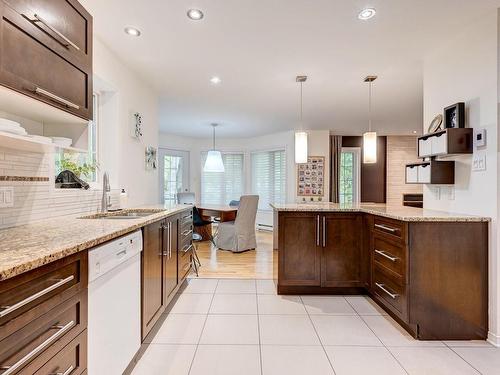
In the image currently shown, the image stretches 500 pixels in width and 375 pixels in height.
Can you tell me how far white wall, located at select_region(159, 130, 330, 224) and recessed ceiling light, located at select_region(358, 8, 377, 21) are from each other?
171 inches

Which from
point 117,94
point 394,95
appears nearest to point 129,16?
point 117,94

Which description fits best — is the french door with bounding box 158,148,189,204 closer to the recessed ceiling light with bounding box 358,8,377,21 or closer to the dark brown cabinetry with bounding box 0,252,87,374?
the recessed ceiling light with bounding box 358,8,377,21

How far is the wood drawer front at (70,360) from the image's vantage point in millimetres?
979

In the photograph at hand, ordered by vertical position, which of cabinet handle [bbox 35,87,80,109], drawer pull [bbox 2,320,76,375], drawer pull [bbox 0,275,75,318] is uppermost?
cabinet handle [bbox 35,87,80,109]

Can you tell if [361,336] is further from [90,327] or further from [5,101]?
[5,101]

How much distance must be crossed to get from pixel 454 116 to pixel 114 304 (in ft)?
9.25

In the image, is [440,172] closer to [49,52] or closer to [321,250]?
[321,250]

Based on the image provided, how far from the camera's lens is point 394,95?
4.00 meters

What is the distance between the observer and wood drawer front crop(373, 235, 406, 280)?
2164 millimetres

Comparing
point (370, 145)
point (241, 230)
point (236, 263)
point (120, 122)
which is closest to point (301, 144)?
point (370, 145)

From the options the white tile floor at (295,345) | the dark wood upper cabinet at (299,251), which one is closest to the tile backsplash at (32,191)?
the white tile floor at (295,345)

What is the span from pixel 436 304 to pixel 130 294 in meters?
2.11

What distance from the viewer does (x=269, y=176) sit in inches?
286

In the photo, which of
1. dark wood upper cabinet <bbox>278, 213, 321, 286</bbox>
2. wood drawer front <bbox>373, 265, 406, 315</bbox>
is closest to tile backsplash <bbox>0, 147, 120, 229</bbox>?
dark wood upper cabinet <bbox>278, 213, 321, 286</bbox>
